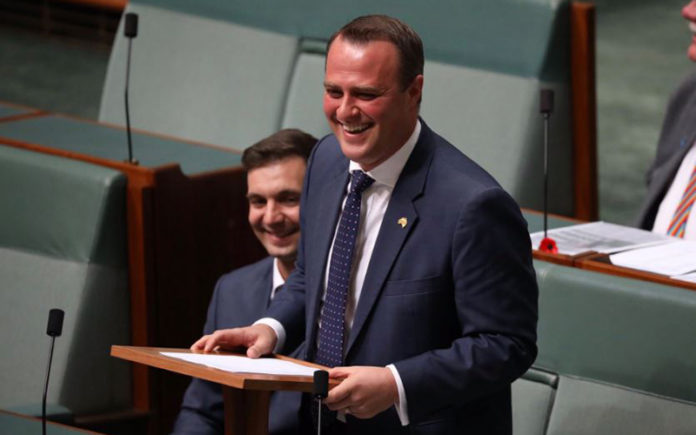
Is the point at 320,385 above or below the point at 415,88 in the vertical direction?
below

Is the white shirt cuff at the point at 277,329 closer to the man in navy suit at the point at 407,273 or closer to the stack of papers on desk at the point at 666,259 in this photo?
the man in navy suit at the point at 407,273

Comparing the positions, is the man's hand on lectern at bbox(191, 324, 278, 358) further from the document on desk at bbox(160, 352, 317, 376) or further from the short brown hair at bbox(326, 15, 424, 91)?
the short brown hair at bbox(326, 15, 424, 91)

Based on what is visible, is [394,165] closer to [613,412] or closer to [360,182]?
[360,182]

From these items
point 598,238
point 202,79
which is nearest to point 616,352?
point 598,238

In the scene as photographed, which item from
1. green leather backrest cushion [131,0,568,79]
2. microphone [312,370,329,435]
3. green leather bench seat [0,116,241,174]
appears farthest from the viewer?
green leather backrest cushion [131,0,568,79]

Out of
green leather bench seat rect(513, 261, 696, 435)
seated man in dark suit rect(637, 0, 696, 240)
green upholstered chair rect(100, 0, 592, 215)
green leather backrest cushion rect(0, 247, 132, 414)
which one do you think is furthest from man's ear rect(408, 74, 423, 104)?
green upholstered chair rect(100, 0, 592, 215)

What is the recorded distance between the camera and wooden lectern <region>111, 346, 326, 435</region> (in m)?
1.39

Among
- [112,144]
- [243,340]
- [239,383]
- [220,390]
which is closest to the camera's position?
[239,383]

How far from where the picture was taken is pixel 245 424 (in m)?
1.56

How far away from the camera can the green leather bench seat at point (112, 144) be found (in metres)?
2.61

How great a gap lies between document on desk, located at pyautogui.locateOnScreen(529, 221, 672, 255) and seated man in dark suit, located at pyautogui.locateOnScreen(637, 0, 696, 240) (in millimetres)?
112

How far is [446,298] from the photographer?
1.54 metres

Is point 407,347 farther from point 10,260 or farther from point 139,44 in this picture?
point 139,44

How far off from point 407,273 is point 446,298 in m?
0.05
